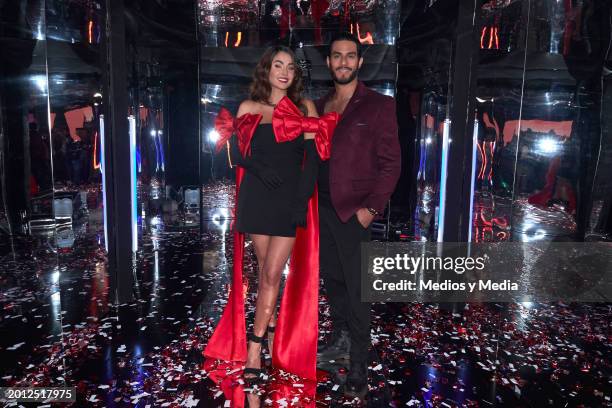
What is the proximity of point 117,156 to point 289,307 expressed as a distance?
1.69m

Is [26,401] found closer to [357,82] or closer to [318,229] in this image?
[318,229]

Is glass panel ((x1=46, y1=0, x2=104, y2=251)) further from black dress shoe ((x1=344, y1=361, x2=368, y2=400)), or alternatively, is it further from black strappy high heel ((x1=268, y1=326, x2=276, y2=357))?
black dress shoe ((x1=344, y1=361, x2=368, y2=400))

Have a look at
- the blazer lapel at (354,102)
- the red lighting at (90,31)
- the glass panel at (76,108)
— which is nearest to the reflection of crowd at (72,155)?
the glass panel at (76,108)

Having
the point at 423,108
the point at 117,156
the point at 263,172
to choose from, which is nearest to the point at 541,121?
the point at 423,108

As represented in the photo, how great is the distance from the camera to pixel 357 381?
7.13ft

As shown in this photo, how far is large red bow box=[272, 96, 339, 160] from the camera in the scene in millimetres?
2100

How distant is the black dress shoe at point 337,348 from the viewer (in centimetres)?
255

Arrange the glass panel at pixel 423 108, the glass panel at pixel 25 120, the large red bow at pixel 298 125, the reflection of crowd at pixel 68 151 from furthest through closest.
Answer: the glass panel at pixel 423 108 → the glass panel at pixel 25 120 → the reflection of crowd at pixel 68 151 → the large red bow at pixel 298 125

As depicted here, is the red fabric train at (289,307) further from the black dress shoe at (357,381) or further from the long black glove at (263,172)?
the black dress shoe at (357,381)

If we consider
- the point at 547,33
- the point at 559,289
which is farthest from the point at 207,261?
the point at 547,33

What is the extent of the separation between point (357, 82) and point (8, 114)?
2958 mm

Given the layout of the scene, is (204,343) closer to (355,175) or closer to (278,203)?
(278,203)

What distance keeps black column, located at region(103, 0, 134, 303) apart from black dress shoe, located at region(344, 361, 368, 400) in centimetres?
191

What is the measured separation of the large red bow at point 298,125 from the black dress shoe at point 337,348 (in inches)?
43.2
